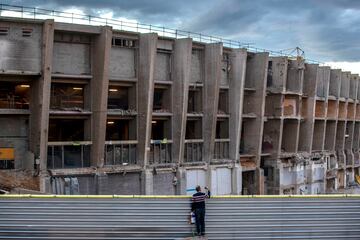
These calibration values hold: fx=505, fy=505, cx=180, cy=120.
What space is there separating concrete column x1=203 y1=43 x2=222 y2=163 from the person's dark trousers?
20.4 m

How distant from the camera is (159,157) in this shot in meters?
33.8

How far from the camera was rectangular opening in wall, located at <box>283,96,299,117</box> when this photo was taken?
44.8 m

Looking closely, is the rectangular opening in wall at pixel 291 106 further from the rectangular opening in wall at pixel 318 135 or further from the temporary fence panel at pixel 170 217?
the temporary fence panel at pixel 170 217

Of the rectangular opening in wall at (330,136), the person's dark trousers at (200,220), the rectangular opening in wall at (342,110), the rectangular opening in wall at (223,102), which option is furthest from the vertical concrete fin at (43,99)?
the rectangular opening in wall at (342,110)

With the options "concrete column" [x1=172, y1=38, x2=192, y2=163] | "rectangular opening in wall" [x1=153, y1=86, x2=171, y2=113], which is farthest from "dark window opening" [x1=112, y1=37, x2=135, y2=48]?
"rectangular opening in wall" [x1=153, y1=86, x2=171, y2=113]

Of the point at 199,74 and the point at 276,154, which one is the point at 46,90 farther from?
the point at 276,154

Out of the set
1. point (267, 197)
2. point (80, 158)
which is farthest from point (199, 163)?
point (267, 197)

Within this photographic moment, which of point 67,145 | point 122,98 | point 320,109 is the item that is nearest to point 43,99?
point 67,145

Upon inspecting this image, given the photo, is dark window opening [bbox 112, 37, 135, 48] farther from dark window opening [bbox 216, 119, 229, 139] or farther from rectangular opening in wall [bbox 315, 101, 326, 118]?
rectangular opening in wall [bbox 315, 101, 326, 118]

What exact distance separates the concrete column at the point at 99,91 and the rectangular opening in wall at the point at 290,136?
21378mm

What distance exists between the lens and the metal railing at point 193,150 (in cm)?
3550

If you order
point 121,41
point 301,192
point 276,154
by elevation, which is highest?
point 121,41

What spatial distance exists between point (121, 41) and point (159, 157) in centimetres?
802

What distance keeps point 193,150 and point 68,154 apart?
9700 mm
